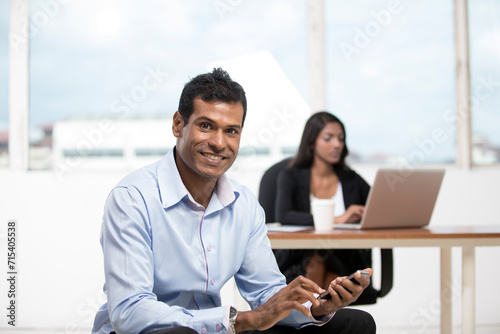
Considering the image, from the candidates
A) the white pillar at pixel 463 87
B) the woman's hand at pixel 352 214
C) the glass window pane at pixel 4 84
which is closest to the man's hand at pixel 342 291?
the woman's hand at pixel 352 214

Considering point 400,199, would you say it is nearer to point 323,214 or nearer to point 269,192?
point 323,214

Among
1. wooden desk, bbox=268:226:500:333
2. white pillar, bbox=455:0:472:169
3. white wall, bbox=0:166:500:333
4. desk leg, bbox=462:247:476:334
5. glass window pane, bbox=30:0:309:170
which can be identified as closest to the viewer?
wooden desk, bbox=268:226:500:333

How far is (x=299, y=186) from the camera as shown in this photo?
2.77 m

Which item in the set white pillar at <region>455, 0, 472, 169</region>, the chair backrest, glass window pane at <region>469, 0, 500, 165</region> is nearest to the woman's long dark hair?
the chair backrest

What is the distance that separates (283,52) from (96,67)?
1262mm

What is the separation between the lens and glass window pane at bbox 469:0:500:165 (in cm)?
386

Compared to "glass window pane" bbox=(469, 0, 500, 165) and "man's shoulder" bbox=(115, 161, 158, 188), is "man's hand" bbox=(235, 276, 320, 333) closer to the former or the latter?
"man's shoulder" bbox=(115, 161, 158, 188)

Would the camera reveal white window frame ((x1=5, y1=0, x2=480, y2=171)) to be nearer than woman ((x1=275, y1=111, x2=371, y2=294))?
No

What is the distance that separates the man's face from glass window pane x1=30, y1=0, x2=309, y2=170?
2312mm

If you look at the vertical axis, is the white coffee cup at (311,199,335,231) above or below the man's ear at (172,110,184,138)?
below

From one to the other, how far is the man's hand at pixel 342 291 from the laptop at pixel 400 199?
891 millimetres

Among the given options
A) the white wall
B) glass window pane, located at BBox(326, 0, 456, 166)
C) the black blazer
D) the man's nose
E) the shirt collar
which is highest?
glass window pane, located at BBox(326, 0, 456, 166)

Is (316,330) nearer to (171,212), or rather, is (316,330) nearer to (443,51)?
(171,212)

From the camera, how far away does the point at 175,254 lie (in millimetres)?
1389
